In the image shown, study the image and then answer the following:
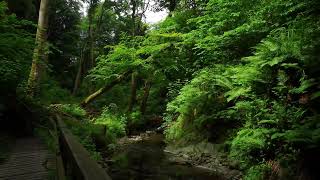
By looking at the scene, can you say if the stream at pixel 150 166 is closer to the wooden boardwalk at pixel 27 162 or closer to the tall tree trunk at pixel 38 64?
the wooden boardwalk at pixel 27 162

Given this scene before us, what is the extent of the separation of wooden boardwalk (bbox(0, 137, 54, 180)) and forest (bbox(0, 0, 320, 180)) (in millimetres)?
235

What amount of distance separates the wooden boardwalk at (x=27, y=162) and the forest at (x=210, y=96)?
0.23m

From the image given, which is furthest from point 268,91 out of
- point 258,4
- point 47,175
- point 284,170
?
point 47,175

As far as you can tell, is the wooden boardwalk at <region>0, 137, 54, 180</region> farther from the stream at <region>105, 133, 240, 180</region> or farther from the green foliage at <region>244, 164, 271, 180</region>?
the green foliage at <region>244, 164, 271, 180</region>

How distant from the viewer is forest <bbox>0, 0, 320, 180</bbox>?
8336mm

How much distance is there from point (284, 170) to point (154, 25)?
52.1 ft

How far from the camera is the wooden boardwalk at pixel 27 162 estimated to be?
5.04 meters

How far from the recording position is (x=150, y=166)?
10961 millimetres

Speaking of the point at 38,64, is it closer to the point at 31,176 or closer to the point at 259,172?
the point at 31,176

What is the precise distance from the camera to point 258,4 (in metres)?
13.2

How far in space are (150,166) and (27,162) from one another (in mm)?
5668

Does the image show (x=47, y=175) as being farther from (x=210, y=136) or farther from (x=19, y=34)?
(x=210, y=136)

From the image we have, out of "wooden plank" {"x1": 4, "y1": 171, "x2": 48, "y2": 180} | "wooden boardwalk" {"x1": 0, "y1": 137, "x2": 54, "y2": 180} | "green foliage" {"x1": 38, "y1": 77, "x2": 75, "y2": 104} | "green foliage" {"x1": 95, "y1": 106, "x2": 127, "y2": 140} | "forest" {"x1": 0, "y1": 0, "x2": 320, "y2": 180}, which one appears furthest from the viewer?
"green foliage" {"x1": 95, "y1": 106, "x2": 127, "y2": 140}

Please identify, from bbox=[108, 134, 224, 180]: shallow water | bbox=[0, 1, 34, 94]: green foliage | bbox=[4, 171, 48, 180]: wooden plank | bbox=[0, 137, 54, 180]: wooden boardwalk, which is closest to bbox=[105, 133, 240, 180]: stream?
bbox=[108, 134, 224, 180]: shallow water
